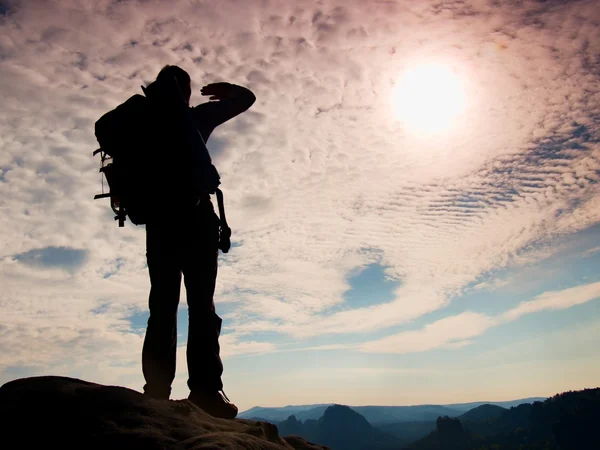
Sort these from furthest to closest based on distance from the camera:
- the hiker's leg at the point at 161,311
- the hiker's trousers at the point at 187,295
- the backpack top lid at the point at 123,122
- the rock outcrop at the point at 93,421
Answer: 1. the backpack top lid at the point at 123,122
2. the hiker's trousers at the point at 187,295
3. the hiker's leg at the point at 161,311
4. the rock outcrop at the point at 93,421

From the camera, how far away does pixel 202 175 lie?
612 centimetres

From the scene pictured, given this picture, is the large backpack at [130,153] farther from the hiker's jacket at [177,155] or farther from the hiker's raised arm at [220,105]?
the hiker's raised arm at [220,105]

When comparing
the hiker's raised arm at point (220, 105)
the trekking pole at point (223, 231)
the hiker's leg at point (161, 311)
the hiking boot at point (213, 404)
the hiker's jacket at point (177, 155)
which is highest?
the hiker's raised arm at point (220, 105)

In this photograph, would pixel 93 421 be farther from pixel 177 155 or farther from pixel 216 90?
pixel 216 90

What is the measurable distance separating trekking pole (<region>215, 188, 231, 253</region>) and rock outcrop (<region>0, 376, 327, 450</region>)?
106 inches

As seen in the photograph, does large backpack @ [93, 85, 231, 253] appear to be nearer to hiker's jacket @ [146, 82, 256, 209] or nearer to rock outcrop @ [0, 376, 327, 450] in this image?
hiker's jacket @ [146, 82, 256, 209]

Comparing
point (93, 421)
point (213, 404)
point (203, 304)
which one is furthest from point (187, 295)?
point (93, 421)

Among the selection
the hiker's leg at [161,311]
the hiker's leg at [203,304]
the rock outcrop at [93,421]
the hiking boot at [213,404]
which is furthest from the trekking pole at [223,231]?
the rock outcrop at [93,421]

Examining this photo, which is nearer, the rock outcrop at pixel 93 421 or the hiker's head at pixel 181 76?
the rock outcrop at pixel 93 421

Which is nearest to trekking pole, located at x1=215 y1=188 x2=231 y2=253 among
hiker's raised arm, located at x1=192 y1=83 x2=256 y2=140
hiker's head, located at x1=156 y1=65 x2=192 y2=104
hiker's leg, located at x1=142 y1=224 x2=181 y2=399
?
hiker's leg, located at x1=142 y1=224 x2=181 y2=399

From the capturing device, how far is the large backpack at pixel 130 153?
19.6 feet

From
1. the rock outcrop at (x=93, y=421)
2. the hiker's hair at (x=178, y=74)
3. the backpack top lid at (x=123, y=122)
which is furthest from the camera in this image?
the hiker's hair at (x=178, y=74)

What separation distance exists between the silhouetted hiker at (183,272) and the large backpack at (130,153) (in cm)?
24

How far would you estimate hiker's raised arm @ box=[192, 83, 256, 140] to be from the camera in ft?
22.7
